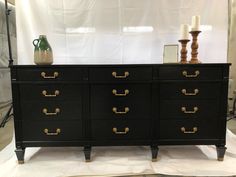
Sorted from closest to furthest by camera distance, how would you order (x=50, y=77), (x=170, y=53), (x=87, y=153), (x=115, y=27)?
1. (x=50, y=77)
2. (x=87, y=153)
3. (x=170, y=53)
4. (x=115, y=27)

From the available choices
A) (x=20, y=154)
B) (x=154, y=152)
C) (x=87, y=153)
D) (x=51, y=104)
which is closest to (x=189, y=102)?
(x=154, y=152)

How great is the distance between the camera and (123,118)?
1.72 m

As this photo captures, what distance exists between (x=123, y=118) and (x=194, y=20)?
3.34 ft

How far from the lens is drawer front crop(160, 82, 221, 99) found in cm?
169

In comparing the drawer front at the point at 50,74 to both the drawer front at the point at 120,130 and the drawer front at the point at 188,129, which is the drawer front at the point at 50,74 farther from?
the drawer front at the point at 188,129

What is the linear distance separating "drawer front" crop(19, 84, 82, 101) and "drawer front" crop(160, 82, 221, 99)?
0.69 m

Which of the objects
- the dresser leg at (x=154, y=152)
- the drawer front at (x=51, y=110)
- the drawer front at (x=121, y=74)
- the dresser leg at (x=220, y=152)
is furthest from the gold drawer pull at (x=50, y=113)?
the dresser leg at (x=220, y=152)

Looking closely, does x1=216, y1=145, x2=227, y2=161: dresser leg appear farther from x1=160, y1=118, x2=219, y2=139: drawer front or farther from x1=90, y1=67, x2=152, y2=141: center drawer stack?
x1=90, y1=67, x2=152, y2=141: center drawer stack

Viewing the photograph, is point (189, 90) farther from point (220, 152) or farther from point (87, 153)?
point (87, 153)

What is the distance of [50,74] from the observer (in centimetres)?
166

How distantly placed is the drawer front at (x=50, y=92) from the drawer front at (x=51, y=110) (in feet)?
0.13

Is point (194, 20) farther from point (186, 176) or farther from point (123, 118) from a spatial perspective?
point (186, 176)

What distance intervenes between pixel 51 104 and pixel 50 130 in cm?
21

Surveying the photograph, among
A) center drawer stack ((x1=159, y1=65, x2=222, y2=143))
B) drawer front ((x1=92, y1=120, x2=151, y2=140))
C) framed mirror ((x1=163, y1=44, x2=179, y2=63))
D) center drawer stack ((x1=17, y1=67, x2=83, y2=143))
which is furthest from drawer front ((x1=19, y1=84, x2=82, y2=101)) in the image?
framed mirror ((x1=163, y1=44, x2=179, y2=63))
